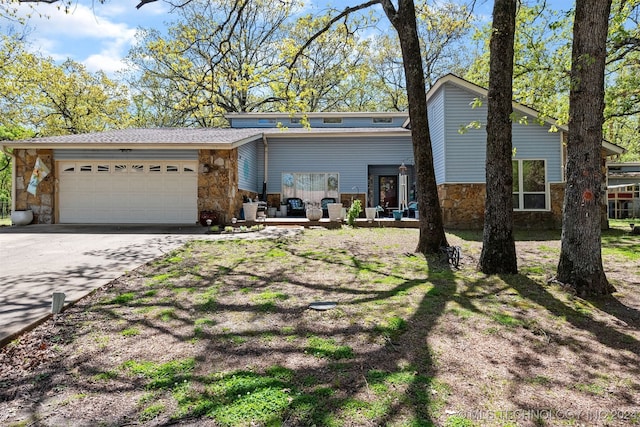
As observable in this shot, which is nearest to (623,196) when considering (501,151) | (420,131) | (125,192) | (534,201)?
(534,201)

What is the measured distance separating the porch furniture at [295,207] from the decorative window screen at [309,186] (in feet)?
1.89

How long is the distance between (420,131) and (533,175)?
7424 millimetres

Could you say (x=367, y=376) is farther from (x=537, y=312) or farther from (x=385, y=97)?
(x=385, y=97)

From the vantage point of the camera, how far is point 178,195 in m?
12.2

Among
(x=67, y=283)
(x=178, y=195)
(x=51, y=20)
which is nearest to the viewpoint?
(x=67, y=283)

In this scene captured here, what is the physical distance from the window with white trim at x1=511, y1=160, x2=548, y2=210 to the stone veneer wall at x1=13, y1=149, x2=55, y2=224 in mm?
15283

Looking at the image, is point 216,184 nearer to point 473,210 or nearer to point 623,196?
point 473,210

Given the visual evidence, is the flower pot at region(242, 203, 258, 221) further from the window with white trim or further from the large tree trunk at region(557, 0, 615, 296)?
the large tree trunk at region(557, 0, 615, 296)

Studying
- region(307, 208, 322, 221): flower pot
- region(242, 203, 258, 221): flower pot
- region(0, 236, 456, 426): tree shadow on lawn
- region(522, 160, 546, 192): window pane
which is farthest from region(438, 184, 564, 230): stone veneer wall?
region(0, 236, 456, 426): tree shadow on lawn

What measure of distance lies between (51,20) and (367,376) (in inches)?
294

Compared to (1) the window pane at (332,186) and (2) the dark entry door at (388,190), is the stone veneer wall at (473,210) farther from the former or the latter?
(1) the window pane at (332,186)

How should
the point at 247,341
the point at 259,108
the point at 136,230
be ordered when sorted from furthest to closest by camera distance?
the point at 259,108 < the point at 136,230 < the point at 247,341

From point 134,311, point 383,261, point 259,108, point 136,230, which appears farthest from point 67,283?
point 259,108

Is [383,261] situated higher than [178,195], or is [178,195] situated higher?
[178,195]
